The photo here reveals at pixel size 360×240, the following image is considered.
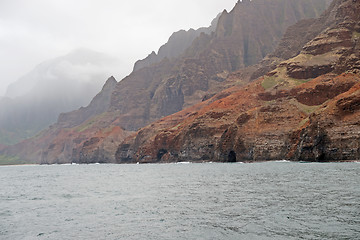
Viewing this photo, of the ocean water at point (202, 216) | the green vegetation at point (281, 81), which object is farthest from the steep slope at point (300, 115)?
the ocean water at point (202, 216)

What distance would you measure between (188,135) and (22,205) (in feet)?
514

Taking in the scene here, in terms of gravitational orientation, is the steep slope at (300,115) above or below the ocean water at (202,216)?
above

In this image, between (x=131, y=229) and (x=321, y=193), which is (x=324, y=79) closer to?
(x=321, y=193)

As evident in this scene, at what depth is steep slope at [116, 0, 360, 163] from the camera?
10206cm

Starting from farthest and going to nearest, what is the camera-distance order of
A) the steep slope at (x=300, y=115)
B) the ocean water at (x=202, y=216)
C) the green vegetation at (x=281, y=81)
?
1. the green vegetation at (x=281, y=81)
2. the steep slope at (x=300, y=115)
3. the ocean water at (x=202, y=216)

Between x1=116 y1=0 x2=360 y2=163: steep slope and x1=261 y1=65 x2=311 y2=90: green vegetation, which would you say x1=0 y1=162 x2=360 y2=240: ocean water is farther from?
x1=261 y1=65 x2=311 y2=90: green vegetation

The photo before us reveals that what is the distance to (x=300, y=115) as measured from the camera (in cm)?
14062

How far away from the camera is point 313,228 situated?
2231 cm

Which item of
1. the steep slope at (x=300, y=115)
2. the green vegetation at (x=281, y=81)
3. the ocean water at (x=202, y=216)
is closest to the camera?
the ocean water at (x=202, y=216)

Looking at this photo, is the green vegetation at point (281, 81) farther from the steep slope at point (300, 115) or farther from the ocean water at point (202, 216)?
the ocean water at point (202, 216)

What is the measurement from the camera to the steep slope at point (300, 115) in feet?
335

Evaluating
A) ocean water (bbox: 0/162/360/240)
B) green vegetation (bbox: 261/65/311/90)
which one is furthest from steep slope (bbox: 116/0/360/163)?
ocean water (bbox: 0/162/360/240)

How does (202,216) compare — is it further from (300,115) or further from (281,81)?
(281,81)

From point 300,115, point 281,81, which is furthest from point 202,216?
point 281,81
